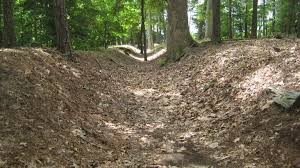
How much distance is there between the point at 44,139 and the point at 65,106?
1915mm

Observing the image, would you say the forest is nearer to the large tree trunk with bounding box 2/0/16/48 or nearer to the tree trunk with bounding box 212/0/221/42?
the large tree trunk with bounding box 2/0/16/48

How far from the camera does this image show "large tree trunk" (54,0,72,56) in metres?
12.7

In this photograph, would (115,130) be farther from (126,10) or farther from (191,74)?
(126,10)

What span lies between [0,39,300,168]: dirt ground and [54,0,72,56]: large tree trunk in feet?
2.12

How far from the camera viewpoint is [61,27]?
12.8 metres

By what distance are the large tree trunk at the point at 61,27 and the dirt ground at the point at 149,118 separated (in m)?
0.65

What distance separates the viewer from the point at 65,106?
8195mm

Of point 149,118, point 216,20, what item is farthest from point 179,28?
point 149,118

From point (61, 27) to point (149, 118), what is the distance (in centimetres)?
509

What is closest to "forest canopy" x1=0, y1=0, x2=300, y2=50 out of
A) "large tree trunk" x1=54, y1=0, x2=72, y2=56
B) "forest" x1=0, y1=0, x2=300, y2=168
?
"large tree trunk" x1=54, y1=0, x2=72, y2=56

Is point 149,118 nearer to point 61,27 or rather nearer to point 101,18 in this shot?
point 61,27

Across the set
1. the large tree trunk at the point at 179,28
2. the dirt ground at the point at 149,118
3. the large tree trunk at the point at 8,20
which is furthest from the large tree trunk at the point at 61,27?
the large tree trunk at the point at 179,28

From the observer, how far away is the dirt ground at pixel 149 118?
6.33m

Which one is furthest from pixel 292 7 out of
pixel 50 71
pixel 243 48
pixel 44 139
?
pixel 44 139
